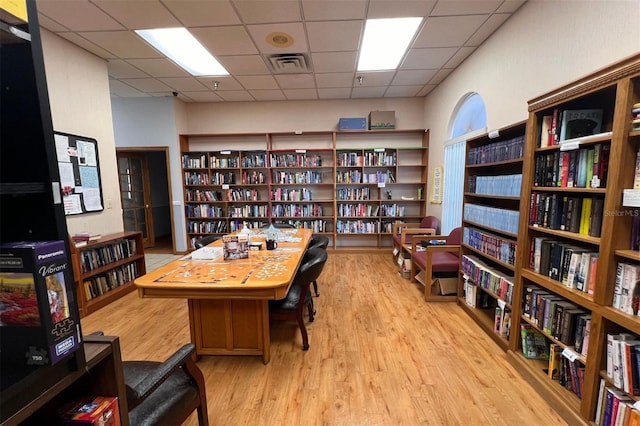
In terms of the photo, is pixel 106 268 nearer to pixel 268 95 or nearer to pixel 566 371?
pixel 268 95

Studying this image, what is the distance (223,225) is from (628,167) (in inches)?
217

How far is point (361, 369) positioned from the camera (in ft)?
6.94

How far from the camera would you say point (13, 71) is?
1.98ft

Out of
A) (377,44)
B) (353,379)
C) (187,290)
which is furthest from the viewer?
(377,44)

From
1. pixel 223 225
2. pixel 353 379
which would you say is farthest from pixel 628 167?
pixel 223 225

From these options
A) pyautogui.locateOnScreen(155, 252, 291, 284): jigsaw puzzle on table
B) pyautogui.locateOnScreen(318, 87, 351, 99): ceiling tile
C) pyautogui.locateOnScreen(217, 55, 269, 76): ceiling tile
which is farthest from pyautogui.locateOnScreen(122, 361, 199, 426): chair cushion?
pyautogui.locateOnScreen(318, 87, 351, 99): ceiling tile

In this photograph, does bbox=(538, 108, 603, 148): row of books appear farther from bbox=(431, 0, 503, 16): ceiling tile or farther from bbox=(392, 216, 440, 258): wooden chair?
bbox=(392, 216, 440, 258): wooden chair

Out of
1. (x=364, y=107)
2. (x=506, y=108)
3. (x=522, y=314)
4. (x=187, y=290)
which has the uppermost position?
(x=364, y=107)

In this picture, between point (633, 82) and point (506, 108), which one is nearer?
point (633, 82)

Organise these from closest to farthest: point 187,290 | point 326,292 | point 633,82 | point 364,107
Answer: point 633,82
point 187,290
point 326,292
point 364,107

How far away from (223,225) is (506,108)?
4965mm

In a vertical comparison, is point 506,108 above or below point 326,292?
above

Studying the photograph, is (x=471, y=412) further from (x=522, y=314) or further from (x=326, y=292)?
(x=326, y=292)

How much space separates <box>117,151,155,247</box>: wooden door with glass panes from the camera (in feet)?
18.7
